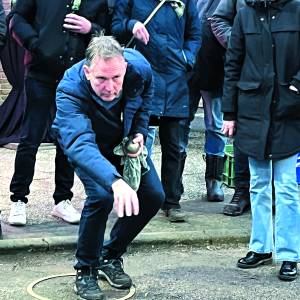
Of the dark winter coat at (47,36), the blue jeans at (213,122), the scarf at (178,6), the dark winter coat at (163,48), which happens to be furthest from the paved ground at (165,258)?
the scarf at (178,6)

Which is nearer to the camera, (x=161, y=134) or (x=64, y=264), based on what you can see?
(x=64, y=264)

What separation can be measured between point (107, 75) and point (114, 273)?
1337mm

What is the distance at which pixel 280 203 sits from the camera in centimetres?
485

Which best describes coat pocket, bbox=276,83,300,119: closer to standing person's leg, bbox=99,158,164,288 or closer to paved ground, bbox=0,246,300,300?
standing person's leg, bbox=99,158,164,288

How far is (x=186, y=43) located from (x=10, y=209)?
2014 millimetres

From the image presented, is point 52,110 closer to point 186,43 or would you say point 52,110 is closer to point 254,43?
point 186,43

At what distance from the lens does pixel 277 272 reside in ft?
16.4

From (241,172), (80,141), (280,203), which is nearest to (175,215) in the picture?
(241,172)

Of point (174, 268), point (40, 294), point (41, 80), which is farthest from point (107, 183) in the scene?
point (41, 80)

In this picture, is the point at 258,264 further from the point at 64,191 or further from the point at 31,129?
the point at 31,129

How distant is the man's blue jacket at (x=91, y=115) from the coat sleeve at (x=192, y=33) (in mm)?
1402

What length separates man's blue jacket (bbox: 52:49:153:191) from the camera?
157 inches

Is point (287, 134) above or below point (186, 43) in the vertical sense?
below

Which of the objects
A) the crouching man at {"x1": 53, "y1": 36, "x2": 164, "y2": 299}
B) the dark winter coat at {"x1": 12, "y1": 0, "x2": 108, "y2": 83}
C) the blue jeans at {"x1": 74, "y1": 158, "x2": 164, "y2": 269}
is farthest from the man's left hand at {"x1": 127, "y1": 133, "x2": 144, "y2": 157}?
Result: the dark winter coat at {"x1": 12, "y1": 0, "x2": 108, "y2": 83}
